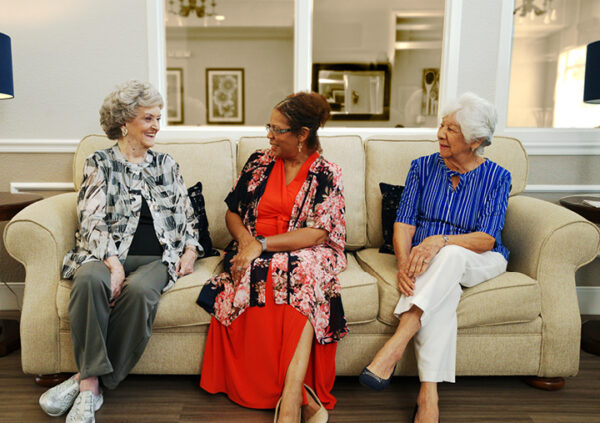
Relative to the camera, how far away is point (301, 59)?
275cm

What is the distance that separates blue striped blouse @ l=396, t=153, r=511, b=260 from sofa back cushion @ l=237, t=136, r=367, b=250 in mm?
292

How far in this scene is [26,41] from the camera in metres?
2.57

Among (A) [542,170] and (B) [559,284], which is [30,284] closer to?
(B) [559,284]

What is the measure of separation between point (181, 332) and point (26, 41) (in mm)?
1944

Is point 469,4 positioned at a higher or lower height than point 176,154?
higher

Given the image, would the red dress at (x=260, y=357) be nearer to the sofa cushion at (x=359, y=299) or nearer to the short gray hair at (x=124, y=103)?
the sofa cushion at (x=359, y=299)

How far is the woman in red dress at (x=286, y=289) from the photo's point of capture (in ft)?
5.39

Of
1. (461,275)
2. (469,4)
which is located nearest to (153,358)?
(461,275)

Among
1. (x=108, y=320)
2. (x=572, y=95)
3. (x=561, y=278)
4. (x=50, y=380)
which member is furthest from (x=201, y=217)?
(x=572, y=95)

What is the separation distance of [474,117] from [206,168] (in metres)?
1.27

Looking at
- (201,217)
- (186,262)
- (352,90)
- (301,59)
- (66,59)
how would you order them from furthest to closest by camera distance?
(352,90), (301,59), (66,59), (201,217), (186,262)

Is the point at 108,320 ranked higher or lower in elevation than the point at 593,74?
lower

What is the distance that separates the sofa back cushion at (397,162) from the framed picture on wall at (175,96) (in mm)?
1997

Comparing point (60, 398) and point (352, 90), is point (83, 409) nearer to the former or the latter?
point (60, 398)
